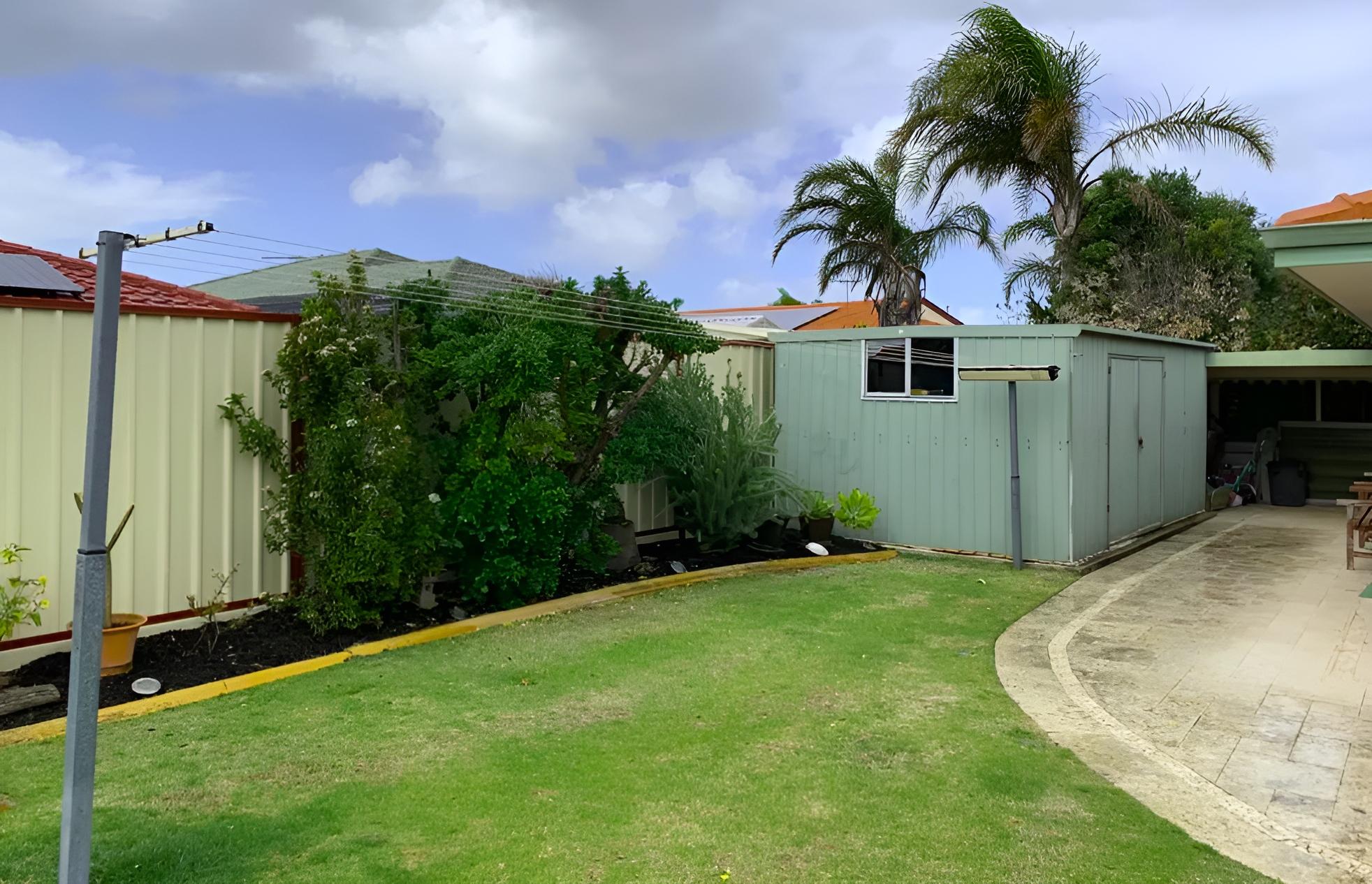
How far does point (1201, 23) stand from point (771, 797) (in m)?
9.95

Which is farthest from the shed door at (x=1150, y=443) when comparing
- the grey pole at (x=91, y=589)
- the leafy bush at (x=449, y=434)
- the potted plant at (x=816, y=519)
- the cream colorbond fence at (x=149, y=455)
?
the grey pole at (x=91, y=589)

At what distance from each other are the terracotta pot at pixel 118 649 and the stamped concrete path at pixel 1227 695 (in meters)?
4.95

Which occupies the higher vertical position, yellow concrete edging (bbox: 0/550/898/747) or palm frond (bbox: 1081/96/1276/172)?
palm frond (bbox: 1081/96/1276/172)

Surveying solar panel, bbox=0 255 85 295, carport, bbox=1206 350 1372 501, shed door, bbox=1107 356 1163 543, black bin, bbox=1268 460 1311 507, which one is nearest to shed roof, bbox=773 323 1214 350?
shed door, bbox=1107 356 1163 543

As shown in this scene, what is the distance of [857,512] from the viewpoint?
34.6 feet

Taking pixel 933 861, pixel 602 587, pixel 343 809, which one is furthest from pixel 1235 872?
pixel 602 587

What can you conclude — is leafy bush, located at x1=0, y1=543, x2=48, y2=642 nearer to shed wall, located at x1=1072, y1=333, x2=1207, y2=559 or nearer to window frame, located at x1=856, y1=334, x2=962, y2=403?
window frame, located at x1=856, y1=334, x2=962, y2=403

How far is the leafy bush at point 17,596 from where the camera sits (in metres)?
5.19

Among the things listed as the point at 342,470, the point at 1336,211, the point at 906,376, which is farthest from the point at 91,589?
the point at 906,376

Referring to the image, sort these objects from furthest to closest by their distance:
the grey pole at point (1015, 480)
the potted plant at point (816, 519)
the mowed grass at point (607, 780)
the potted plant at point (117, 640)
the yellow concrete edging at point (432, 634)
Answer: the potted plant at point (816, 519) → the grey pole at point (1015, 480) → the potted plant at point (117, 640) → the yellow concrete edging at point (432, 634) → the mowed grass at point (607, 780)

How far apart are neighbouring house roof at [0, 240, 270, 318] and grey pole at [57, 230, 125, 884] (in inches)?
120

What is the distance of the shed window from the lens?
10.5 meters

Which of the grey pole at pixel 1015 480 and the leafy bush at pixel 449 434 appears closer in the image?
the leafy bush at pixel 449 434

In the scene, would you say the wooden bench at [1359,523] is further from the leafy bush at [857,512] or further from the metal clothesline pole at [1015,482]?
the leafy bush at [857,512]
